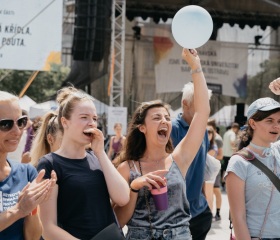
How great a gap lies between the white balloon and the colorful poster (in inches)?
361

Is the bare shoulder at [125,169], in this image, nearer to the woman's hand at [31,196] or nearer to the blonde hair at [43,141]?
the woman's hand at [31,196]

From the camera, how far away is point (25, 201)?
2.36 meters

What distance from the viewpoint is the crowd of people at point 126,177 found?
2.57 m

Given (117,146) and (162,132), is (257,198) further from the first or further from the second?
(117,146)

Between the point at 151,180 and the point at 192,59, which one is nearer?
→ the point at 151,180

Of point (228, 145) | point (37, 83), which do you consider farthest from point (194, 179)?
point (37, 83)

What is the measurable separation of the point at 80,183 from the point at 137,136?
2.13 ft

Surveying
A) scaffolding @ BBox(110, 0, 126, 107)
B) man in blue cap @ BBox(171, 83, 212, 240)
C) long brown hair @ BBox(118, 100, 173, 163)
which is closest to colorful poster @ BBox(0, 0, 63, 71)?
scaffolding @ BBox(110, 0, 126, 107)

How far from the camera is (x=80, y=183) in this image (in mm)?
2689

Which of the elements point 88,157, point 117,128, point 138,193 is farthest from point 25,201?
point 117,128

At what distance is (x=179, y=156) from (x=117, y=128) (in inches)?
347

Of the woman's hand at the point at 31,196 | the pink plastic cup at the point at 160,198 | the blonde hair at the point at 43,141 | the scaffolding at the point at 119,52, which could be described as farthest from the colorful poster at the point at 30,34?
the woman's hand at the point at 31,196

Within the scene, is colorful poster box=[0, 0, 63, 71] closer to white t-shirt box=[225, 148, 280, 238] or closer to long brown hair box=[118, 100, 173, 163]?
long brown hair box=[118, 100, 173, 163]

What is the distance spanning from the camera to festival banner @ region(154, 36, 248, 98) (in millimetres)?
20688
